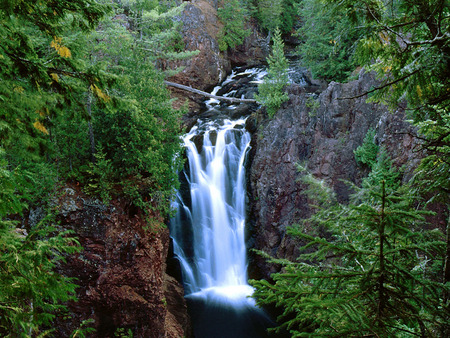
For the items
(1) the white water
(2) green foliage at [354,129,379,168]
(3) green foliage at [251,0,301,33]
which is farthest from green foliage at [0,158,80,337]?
(3) green foliage at [251,0,301,33]

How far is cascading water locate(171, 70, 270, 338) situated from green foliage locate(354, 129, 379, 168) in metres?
6.24

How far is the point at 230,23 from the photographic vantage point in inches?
1007

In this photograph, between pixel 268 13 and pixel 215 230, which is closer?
pixel 215 230

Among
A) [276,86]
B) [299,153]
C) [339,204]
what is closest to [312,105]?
[276,86]

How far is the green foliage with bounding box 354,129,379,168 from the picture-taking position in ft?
39.9

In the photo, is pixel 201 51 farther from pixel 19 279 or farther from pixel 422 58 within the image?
pixel 19 279

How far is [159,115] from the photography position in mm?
10406

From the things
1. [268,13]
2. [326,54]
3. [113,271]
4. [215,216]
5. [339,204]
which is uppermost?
[268,13]

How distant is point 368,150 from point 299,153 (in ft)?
12.0

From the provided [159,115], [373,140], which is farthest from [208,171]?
[373,140]

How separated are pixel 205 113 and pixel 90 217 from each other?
1289cm

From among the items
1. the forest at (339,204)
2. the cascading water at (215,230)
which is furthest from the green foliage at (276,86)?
the forest at (339,204)

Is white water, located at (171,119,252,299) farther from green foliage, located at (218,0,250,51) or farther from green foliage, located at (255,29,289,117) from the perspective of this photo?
green foliage, located at (218,0,250,51)

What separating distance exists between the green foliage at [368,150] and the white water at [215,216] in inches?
247
